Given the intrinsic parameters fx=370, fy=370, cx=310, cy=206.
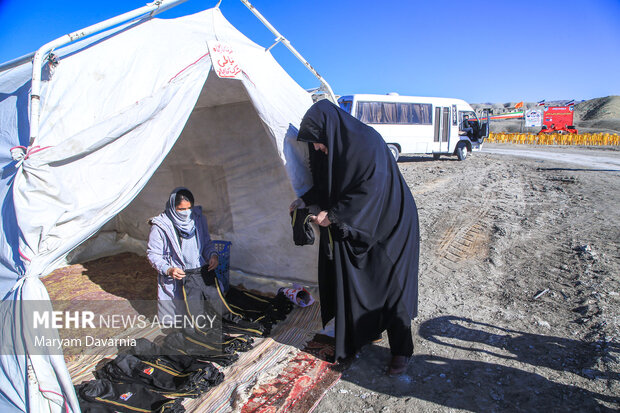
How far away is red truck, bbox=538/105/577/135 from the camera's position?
1002 inches

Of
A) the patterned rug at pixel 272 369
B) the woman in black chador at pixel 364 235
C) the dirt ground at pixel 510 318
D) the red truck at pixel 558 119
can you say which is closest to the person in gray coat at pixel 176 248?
the patterned rug at pixel 272 369

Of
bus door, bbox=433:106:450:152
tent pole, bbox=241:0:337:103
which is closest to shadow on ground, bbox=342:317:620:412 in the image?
tent pole, bbox=241:0:337:103

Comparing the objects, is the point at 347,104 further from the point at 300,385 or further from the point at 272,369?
the point at 300,385

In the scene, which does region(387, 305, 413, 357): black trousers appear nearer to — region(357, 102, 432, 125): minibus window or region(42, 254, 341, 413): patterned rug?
region(42, 254, 341, 413): patterned rug

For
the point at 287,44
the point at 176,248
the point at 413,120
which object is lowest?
the point at 176,248

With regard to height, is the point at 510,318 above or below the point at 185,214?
below

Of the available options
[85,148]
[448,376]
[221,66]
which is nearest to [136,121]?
[85,148]

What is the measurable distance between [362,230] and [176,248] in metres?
1.71

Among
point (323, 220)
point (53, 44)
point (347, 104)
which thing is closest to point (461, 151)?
point (347, 104)

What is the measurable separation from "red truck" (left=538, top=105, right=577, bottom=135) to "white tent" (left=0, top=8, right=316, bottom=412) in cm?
2734

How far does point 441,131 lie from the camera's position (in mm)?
13930

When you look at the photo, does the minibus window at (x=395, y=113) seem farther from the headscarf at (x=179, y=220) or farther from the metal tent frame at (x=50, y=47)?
the metal tent frame at (x=50, y=47)

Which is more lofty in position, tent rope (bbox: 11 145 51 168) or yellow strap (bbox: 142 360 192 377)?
tent rope (bbox: 11 145 51 168)

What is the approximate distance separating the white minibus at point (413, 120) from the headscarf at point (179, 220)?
10.3m
